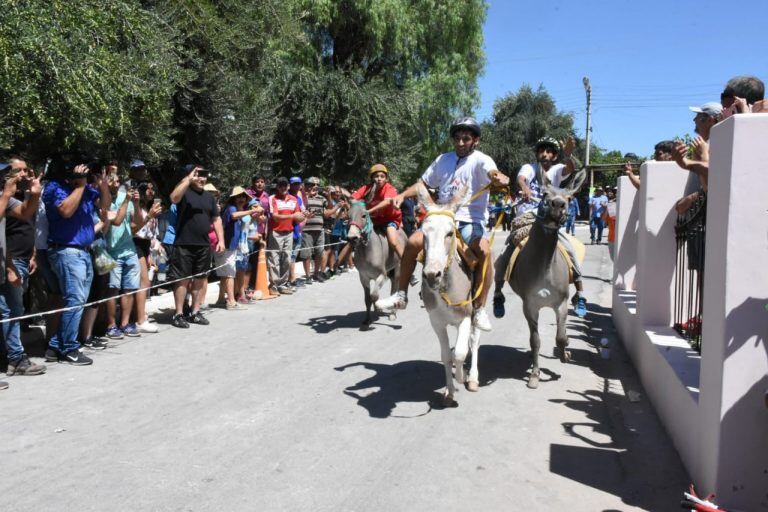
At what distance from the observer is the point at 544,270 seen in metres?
7.31

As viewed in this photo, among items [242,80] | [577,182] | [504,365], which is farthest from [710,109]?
[242,80]

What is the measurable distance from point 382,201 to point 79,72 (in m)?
4.70

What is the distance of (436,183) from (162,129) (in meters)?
7.73

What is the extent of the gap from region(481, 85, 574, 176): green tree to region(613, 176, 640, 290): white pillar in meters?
45.2

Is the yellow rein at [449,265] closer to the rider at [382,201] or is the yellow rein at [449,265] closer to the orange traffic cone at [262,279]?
the rider at [382,201]

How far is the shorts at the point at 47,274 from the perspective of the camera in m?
7.94

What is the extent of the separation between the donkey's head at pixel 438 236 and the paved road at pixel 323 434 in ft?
4.70

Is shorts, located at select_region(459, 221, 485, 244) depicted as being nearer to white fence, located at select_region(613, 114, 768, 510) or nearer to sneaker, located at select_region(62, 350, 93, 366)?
white fence, located at select_region(613, 114, 768, 510)

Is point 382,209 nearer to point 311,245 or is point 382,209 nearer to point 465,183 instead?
point 465,183

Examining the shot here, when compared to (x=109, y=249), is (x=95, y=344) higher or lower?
lower

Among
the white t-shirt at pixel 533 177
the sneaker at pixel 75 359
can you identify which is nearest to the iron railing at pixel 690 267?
the white t-shirt at pixel 533 177

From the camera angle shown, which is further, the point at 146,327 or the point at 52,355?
the point at 146,327

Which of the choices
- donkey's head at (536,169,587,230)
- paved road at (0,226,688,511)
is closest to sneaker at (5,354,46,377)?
paved road at (0,226,688,511)

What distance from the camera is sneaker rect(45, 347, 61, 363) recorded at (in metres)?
7.79
